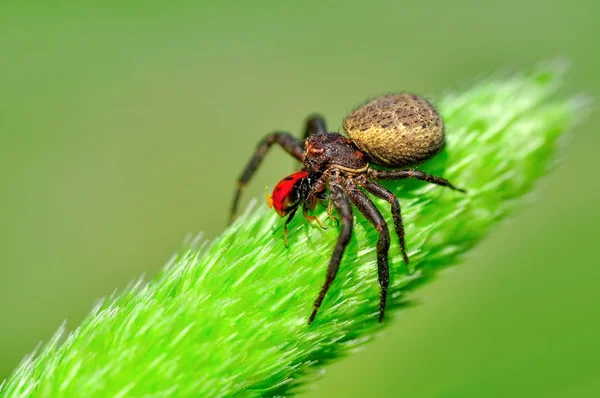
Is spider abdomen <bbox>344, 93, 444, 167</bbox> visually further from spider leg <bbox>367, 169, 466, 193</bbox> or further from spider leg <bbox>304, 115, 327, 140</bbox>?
spider leg <bbox>304, 115, 327, 140</bbox>

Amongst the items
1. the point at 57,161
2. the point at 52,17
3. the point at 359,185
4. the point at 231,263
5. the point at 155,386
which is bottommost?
the point at 155,386

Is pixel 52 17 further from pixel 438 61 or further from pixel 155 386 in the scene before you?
pixel 155 386

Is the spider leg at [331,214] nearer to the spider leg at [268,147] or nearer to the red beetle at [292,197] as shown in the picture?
the red beetle at [292,197]

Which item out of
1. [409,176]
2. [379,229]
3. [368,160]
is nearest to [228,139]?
[368,160]

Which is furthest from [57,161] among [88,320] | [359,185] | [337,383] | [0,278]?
[88,320]

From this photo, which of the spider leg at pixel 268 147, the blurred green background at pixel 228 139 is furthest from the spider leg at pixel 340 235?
the blurred green background at pixel 228 139

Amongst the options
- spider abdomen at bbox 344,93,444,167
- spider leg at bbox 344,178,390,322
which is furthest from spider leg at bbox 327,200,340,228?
→ spider abdomen at bbox 344,93,444,167
